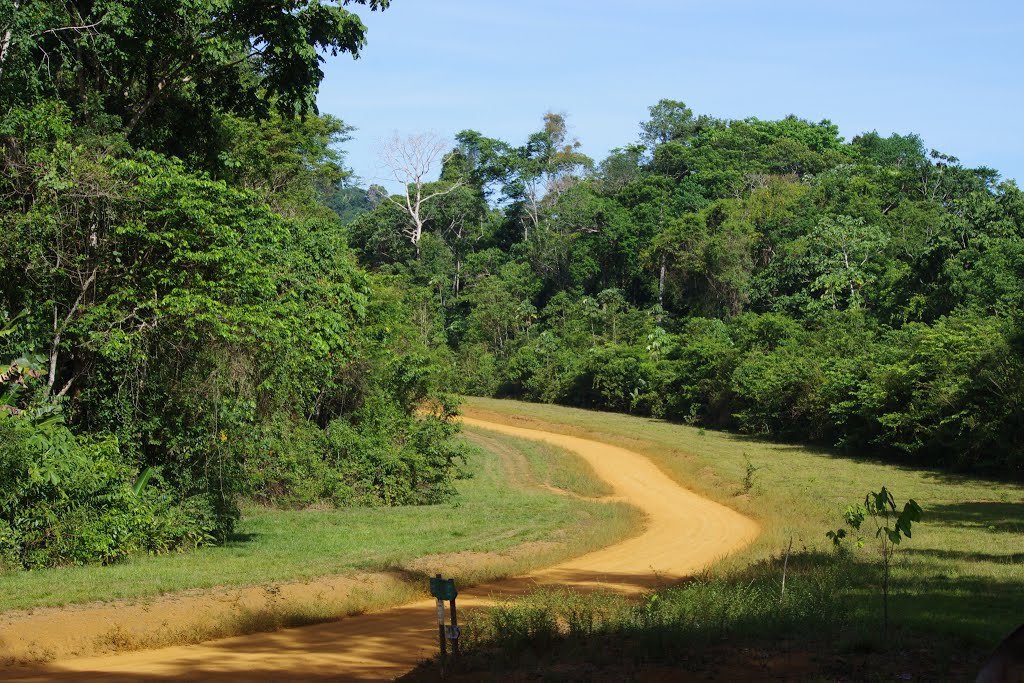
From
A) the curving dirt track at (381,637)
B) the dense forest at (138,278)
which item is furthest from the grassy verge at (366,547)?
the dense forest at (138,278)

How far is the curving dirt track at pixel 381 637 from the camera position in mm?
10117

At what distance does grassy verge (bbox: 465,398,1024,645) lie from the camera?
1070 centimetres

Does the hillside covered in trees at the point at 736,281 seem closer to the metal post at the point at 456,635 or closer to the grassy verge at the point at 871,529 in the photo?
the grassy verge at the point at 871,529

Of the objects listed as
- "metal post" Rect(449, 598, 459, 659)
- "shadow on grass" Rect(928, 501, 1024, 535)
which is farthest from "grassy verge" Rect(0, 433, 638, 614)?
"shadow on grass" Rect(928, 501, 1024, 535)

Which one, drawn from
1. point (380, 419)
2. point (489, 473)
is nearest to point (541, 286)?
point (489, 473)

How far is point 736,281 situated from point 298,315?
120ft

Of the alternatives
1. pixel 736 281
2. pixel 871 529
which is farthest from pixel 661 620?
pixel 736 281

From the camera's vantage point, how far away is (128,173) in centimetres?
1627

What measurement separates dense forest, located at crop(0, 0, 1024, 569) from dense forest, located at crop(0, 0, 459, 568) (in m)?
0.05

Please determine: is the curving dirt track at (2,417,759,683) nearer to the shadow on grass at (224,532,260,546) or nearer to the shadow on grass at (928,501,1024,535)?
the shadow on grass at (928,501,1024,535)

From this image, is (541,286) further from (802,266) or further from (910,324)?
(910,324)

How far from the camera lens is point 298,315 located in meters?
20.7

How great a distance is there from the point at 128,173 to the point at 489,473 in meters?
18.1

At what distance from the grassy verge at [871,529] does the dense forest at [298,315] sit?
10.2 ft
